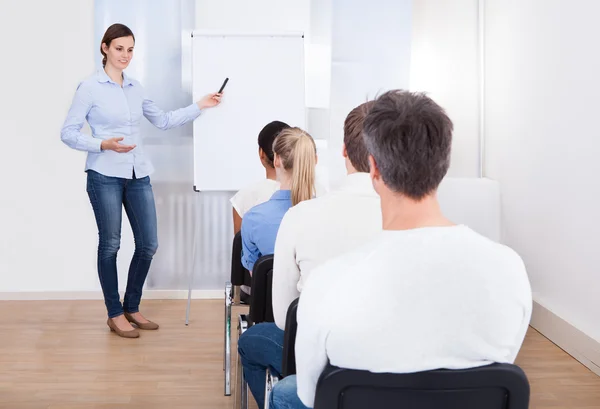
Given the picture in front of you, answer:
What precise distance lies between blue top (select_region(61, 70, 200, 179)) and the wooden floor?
0.93 metres

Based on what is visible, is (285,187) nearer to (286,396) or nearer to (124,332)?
(286,396)

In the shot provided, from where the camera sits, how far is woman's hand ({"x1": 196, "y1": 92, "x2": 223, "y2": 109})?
473cm

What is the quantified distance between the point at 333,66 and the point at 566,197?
1.85m

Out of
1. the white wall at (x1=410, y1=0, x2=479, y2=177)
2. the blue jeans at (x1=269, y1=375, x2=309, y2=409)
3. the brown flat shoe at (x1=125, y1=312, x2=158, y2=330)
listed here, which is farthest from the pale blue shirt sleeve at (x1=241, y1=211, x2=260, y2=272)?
the white wall at (x1=410, y1=0, x2=479, y2=177)

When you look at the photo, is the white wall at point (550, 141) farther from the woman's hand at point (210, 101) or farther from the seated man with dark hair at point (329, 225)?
the seated man with dark hair at point (329, 225)

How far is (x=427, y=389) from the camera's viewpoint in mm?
1224

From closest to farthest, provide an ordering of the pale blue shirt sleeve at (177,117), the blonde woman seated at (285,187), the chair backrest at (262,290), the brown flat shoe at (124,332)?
the chair backrest at (262,290), the blonde woman seated at (285,187), the brown flat shoe at (124,332), the pale blue shirt sleeve at (177,117)

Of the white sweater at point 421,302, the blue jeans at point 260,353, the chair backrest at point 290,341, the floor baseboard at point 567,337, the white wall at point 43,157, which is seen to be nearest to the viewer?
the white sweater at point 421,302

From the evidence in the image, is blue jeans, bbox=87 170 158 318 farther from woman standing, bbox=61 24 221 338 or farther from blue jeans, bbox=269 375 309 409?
blue jeans, bbox=269 375 309 409

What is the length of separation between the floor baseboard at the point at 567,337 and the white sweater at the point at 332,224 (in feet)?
6.89

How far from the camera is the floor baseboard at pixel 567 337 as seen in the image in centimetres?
365

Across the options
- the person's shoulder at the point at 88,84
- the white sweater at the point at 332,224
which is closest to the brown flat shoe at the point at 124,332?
the person's shoulder at the point at 88,84

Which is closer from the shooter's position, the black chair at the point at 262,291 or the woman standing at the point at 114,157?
the black chair at the point at 262,291

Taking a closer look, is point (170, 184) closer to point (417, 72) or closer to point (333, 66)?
point (333, 66)
